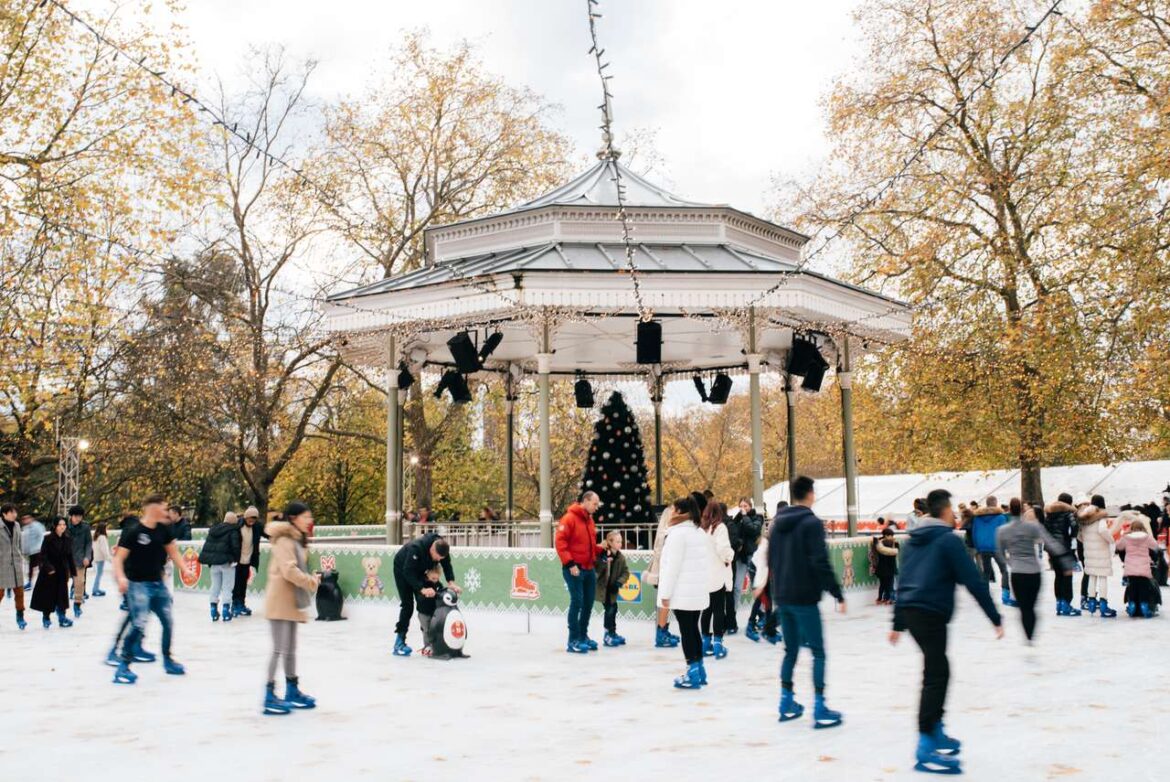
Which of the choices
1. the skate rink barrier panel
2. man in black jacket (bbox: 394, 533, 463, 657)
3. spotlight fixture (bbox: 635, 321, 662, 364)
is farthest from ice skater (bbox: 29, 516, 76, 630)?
spotlight fixture (bbox: 635, 321, 662, 364)

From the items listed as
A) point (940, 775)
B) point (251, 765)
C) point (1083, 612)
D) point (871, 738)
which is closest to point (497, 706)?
point (251, 765)

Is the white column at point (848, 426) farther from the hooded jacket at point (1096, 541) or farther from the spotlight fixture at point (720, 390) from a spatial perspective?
the hooded jacket at point (1096, 541)

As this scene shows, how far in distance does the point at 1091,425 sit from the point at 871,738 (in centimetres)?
2076

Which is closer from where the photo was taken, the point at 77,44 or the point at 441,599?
the point at 441,599

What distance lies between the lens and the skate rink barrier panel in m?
13.1

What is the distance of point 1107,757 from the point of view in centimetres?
611

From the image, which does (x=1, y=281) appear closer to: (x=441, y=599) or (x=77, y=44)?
(x=77, y=44)

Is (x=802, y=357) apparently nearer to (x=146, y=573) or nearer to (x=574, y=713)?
(x=574, y=713)

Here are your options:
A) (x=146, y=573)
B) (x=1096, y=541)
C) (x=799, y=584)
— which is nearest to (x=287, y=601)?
(x=146, y=573)

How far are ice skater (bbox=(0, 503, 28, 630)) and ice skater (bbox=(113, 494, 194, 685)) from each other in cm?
561

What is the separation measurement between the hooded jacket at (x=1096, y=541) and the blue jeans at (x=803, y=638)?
8101 millimetres

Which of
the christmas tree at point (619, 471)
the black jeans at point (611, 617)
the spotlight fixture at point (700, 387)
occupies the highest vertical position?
the spotlight fixture at point (700, 387)

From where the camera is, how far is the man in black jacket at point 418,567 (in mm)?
10859

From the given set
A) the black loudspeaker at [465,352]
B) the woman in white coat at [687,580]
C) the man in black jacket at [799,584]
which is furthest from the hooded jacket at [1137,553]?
the black loudspeaker at [465,352]
